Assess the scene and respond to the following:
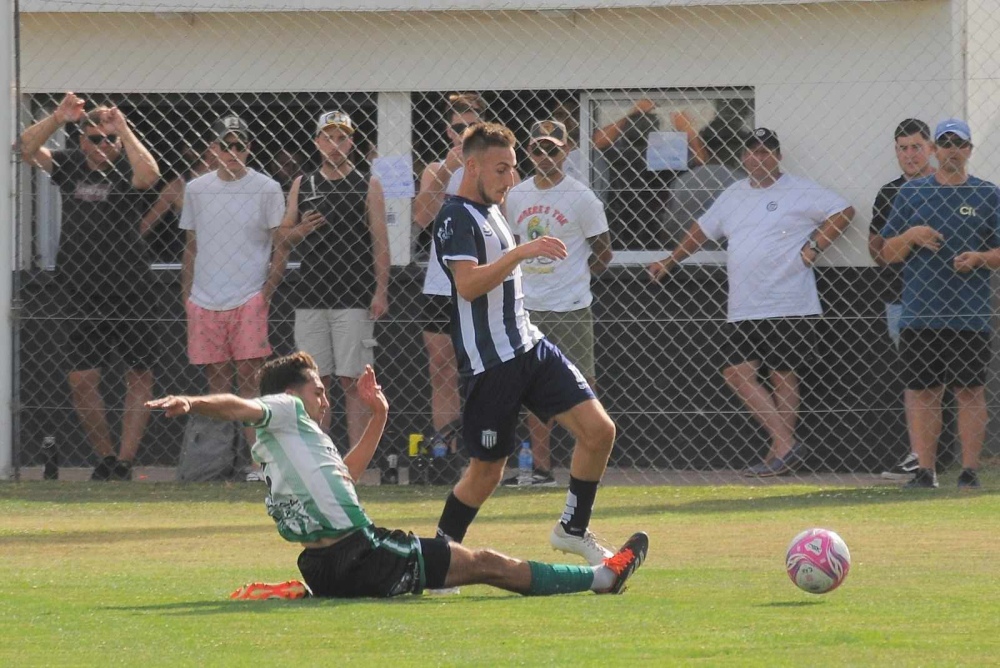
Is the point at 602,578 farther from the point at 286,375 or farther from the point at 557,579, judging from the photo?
the point at 286,375

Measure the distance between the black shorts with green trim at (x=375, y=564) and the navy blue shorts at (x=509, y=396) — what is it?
2.95ft

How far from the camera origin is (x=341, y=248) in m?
11.9

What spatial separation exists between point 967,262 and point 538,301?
2.91 meters

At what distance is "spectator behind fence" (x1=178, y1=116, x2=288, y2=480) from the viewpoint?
12094mm

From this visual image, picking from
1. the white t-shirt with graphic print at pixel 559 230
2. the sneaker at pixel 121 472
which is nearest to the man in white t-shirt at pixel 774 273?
the white t-shirt with graphic print at pixel 559 230

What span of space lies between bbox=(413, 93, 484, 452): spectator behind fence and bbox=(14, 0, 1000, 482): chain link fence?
23mm

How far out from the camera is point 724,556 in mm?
8148

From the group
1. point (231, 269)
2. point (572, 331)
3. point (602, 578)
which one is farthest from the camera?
point (231, 269)

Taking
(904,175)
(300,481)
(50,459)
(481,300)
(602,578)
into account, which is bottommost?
(602,578)

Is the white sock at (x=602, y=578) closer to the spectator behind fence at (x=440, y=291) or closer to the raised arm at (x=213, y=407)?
the raised arm at (x=213, y=407)

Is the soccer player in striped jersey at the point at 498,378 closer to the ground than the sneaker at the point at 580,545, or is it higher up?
higher up

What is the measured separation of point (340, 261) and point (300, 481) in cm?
564

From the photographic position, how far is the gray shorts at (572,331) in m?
11.8

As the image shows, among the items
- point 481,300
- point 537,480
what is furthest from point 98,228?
point 481,300
